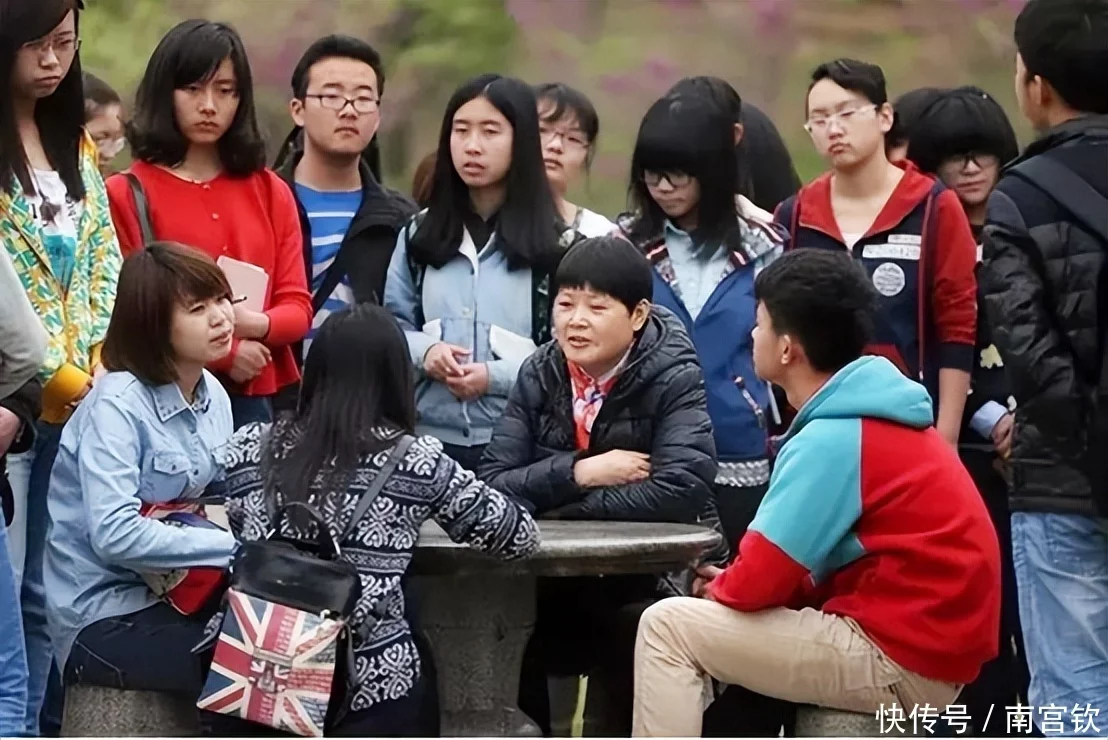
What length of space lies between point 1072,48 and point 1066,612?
3.82ft

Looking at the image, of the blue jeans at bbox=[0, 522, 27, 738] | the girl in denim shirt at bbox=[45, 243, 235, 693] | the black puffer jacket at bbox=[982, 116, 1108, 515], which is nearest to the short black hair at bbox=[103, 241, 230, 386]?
the girl in denim shirt at bbox=[45, 243, 235, 693]

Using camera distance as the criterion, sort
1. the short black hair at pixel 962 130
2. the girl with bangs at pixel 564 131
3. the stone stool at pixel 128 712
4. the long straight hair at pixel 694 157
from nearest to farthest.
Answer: the stone stool at pixel 128 712 → the long straight hair at pixel 694 157 → the short black hair at pixel 962 130 → the girl with bangs at pixel 564 131

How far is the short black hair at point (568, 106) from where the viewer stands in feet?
17.8

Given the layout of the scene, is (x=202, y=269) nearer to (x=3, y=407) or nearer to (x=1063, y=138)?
(x=3, y=407)

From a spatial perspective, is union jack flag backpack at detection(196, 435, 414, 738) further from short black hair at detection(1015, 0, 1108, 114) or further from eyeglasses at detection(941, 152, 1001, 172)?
eyeglasses at detection(941, 152, 1001, 172)

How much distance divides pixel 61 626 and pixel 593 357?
1.33 m

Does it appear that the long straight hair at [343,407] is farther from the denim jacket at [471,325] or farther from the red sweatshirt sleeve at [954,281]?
the red sweatshirt sleeve at [954,281]

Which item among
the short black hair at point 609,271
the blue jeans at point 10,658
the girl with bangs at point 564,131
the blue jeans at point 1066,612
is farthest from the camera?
the girl with bangs at point 564,131

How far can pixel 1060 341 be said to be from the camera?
3.33m

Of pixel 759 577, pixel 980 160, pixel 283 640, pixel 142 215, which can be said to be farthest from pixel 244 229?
pixel 980 160

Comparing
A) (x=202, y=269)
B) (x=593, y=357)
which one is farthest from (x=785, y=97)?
(x=202, y=269)

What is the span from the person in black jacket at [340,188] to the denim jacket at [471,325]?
296 mm

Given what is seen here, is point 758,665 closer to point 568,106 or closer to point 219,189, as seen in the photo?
point 219,189

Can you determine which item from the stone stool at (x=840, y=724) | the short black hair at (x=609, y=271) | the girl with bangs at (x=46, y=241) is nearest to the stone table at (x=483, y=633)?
the stone stool at (x=840, y=724)
